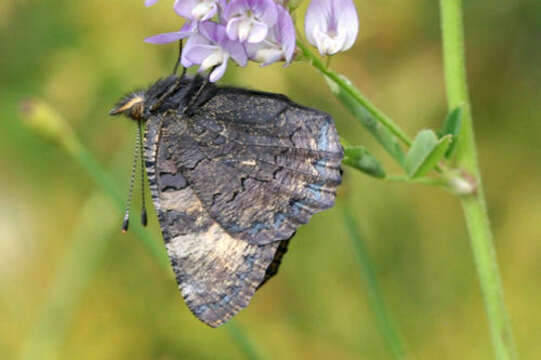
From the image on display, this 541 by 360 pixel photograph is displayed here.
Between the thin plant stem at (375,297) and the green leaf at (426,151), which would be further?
the thin plant stem at (375,297)

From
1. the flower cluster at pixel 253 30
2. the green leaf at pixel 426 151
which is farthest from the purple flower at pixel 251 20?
the green leaf at pixel 426 151

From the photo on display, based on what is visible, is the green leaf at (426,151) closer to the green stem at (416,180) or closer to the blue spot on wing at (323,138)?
the green stem at (416,180)

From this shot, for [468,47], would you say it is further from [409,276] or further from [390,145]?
[390,145]

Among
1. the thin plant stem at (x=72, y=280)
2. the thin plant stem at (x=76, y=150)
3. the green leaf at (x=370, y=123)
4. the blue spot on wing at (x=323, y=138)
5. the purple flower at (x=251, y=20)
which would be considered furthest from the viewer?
the thin plant stem at (x=72, y=280)

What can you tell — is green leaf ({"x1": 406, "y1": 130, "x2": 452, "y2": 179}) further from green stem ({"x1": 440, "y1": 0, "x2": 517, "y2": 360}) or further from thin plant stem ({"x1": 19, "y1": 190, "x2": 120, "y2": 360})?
thin plant stem ({"x1": 19, "y1": 190, "x2": 120, "y2": 360})

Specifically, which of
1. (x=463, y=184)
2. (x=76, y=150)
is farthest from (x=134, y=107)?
(x=463, y=184)

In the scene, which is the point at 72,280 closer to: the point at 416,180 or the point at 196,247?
the point at 196,247
